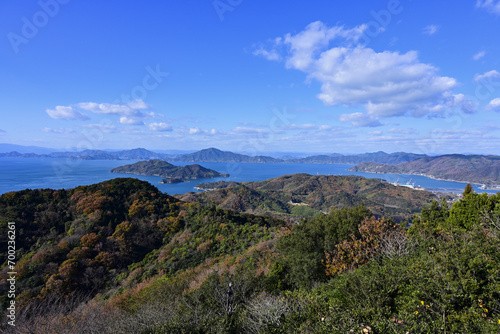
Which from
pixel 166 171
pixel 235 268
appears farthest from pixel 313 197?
pixel 166 171

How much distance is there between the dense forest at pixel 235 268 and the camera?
6328mm

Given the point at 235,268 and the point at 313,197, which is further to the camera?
the point at 313,197

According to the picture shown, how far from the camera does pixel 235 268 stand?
16828mm

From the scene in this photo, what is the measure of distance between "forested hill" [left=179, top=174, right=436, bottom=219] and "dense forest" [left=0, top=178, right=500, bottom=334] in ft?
165

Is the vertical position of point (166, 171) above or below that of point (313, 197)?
above

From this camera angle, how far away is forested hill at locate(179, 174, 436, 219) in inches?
3514

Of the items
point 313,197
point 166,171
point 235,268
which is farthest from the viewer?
point 166,171

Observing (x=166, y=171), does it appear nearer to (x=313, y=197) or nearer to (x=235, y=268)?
(x=313, y=197)

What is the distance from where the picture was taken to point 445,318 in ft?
19.1

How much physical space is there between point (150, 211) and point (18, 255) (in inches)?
544

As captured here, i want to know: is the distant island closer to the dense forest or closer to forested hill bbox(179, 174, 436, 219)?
forested hill bbox(179, 174, 436, 219)

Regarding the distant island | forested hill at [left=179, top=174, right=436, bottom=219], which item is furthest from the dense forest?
the distant island

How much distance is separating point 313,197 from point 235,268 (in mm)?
102580

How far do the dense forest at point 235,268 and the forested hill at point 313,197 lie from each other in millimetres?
50340
